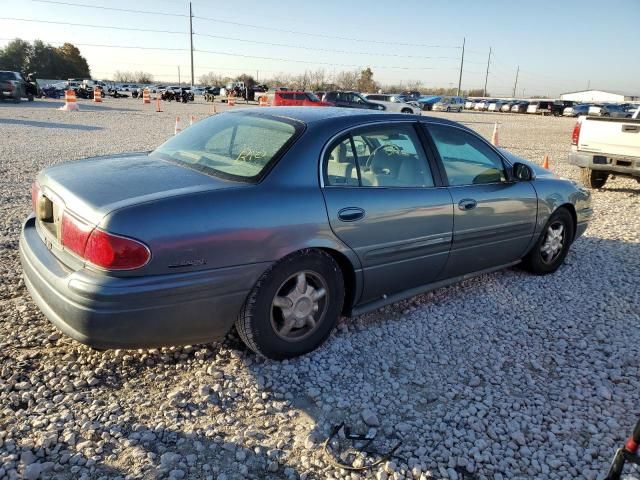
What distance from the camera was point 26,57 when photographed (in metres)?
76.6

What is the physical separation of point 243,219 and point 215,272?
12.6 inches

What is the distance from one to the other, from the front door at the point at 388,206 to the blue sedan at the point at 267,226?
10 millimetres

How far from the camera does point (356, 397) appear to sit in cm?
283

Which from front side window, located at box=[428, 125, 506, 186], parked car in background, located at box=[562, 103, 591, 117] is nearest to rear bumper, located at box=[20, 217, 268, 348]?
front side window, located at box=[428, 125, 506, 186]

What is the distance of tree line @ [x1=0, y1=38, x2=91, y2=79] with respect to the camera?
75062 millimetres

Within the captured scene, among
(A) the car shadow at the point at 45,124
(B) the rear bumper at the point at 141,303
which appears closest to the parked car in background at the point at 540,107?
(A) the car shadow at the point at 45,124

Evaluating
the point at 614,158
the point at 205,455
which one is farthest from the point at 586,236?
the point at 205,455

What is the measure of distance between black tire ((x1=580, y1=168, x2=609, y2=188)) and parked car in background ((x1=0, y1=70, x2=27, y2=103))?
2803cm

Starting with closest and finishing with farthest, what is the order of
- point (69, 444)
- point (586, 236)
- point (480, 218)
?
point (69, 444), point (480, 218), point (586, 236)

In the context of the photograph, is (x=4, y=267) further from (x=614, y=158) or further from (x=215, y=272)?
(x=614, y=158)

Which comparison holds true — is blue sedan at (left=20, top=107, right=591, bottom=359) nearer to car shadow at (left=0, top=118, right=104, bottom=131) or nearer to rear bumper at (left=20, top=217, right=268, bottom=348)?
rear bumper at (left=20, top=217, right=268, bottom=348)

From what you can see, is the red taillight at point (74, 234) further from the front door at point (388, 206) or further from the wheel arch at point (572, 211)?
the wheel arch at point (572, 211)

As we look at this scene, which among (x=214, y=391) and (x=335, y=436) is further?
(x=214, y=391)

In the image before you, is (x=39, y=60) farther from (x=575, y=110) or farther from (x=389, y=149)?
(x=389, y=149)
